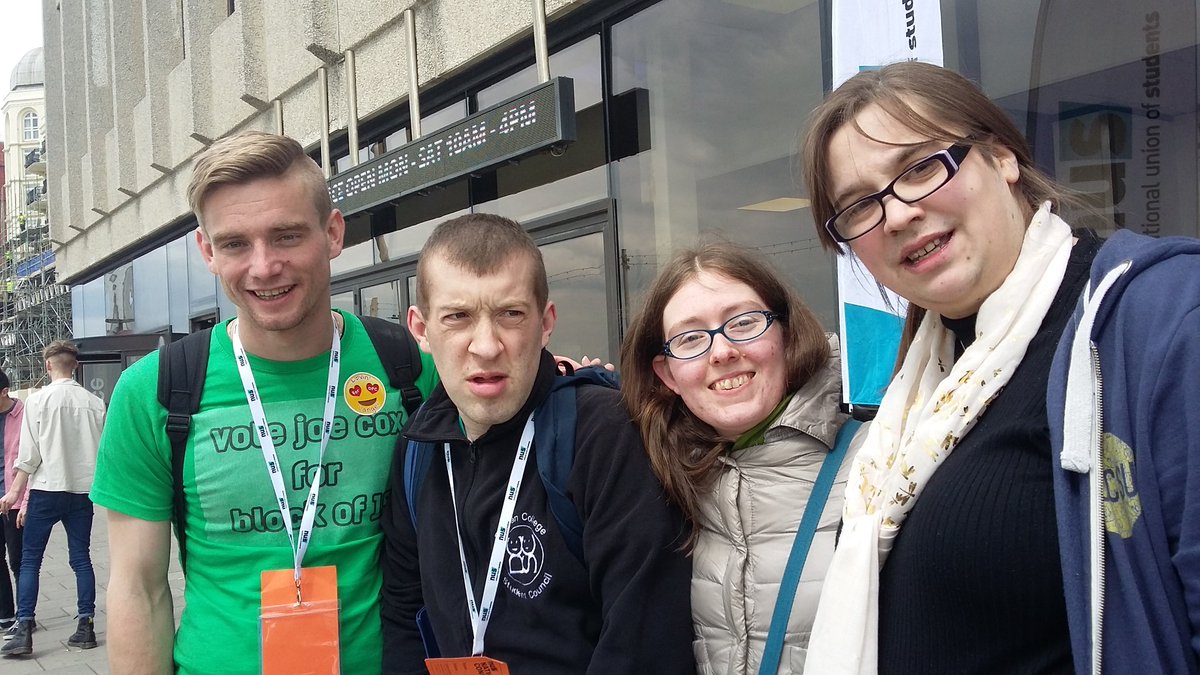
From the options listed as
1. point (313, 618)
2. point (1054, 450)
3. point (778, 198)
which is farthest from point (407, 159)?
point (1054, 450)

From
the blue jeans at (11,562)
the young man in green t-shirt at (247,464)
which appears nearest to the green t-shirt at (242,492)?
the young man in green t-shirt at (247,464)

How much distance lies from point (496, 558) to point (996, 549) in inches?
43.2

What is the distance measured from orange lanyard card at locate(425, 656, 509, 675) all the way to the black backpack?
0.72 metres

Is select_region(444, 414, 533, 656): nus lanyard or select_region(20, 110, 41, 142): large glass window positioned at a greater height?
select_region(20, 110, 41, 142): large glass window

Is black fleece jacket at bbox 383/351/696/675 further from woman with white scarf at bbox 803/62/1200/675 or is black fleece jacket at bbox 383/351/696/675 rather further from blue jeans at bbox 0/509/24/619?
blue jeans at bbox 0/509/24/619

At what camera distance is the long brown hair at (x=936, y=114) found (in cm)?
149

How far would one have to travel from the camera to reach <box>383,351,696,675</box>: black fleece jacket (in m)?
1.79

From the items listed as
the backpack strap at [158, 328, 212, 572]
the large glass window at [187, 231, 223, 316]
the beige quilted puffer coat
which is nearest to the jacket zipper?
the beige quilted puffer coat

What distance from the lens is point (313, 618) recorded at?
85.1 inches

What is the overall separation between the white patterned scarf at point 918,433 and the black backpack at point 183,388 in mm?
1332

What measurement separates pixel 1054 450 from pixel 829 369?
0.76m

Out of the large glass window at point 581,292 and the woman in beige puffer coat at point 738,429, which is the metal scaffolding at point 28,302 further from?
the woman in beige puffer coat at point 738,429

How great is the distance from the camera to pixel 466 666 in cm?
198

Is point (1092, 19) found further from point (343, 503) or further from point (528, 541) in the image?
point (343, 503)
